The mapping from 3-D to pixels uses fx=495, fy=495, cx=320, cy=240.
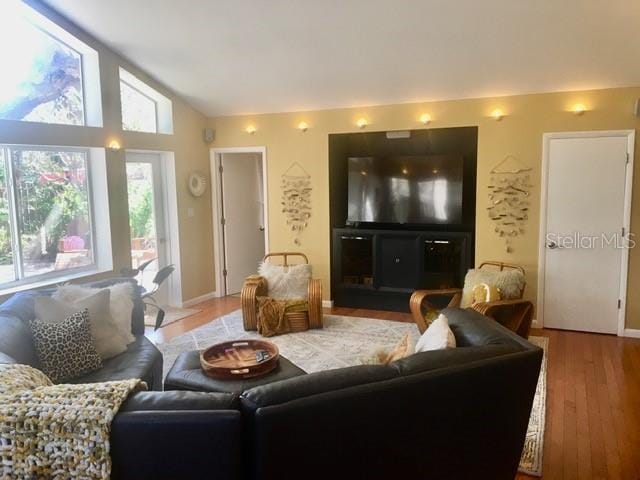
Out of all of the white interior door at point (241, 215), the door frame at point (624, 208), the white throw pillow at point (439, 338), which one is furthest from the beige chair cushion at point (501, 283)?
the white interior door at point (241, 215)

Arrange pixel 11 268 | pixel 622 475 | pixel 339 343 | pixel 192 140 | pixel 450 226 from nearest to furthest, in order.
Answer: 1. pixel 622 475
2. pixel 11 268
3. pixel 339 343
4. pixel 450 226
5. pixel 192 140

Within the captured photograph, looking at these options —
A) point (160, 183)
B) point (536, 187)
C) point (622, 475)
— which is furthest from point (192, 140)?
point (622, 475)

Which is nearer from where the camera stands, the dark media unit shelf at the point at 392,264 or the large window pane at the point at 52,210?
the large window pane at the point at 52,210

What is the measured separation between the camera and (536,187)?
16.7 feet

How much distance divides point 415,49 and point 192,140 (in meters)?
3.13

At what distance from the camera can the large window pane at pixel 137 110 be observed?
5464mm

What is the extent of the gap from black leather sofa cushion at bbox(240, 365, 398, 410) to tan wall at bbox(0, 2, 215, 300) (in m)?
3.61

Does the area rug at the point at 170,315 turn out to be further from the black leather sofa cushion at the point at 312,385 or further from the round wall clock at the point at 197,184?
the black leather sofa cushion at the point at 312,385

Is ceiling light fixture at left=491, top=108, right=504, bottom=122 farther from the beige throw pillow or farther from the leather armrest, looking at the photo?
the leather armrest

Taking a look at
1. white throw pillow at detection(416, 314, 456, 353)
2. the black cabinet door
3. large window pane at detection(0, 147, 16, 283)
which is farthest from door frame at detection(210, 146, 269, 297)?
white throw pillow at detection(416, 314, 456, 353)

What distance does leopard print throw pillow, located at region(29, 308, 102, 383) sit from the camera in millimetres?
2844

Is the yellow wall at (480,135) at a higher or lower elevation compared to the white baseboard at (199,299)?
higher

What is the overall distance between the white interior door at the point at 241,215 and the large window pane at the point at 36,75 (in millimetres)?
2190

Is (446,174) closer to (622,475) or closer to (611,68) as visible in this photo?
(611,68)
